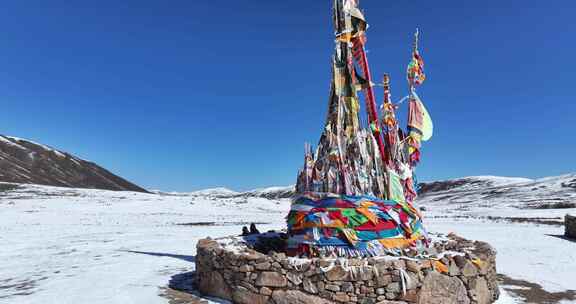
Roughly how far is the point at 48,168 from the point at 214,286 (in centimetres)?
11190

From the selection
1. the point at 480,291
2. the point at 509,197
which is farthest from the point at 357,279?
the point at 509,197

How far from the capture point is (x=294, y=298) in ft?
27.6

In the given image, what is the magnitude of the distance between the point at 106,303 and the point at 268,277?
4174mm

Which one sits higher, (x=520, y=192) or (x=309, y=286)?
(x=520, y=192)

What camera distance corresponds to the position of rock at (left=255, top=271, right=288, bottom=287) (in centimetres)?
860

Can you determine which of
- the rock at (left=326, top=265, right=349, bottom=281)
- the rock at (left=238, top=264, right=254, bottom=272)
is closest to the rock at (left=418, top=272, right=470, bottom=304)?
the rock at (left=326, top=265, right=349, bottom=281)

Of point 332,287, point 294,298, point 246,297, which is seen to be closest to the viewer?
point 332,287

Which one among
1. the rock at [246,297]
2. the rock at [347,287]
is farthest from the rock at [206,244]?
the rock at [347,287]

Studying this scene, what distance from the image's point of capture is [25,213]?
3516cm

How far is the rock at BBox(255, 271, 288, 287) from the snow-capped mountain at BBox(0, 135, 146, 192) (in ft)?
285

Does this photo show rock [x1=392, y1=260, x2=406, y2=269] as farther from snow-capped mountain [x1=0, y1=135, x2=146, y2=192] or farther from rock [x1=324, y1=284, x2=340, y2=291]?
snow-capped mountain [x1=0, y1=135, x2=146, y2=192]

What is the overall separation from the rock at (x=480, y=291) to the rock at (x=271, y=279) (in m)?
4.35

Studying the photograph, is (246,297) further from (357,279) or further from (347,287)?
(357,279)

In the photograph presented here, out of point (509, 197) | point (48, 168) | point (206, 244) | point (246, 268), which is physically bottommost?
point (246, 268)
